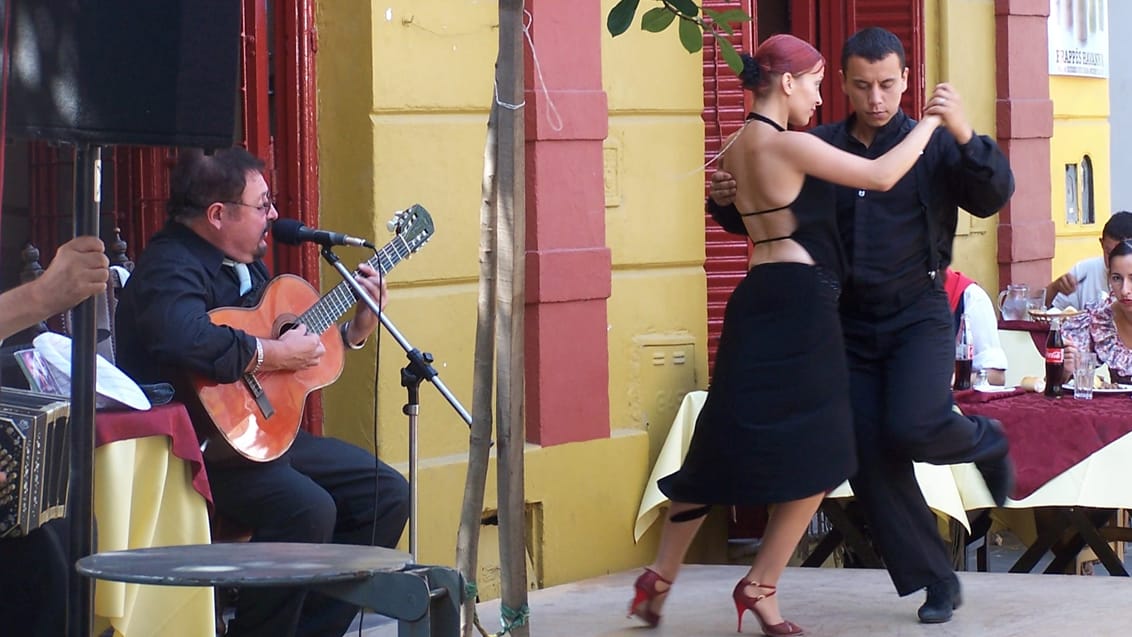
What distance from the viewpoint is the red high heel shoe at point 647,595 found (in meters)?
5.63

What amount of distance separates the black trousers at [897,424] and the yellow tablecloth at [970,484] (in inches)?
23.4

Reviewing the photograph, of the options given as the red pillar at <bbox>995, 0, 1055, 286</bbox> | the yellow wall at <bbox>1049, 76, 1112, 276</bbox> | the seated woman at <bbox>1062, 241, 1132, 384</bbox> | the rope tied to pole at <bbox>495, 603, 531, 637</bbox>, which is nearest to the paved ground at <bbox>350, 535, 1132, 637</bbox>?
the seated woman at <bbox>1062, 241, 1132, 384</bbox>

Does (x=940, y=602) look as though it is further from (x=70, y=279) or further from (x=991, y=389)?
(x=70, y=279)

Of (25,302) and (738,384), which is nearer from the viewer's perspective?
(25,302)

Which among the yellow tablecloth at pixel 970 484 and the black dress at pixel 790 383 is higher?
the black dress at pixel 790 383

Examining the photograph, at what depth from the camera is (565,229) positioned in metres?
6.82

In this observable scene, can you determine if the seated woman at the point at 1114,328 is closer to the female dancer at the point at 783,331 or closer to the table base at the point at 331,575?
the female dancer at the point at 783,331

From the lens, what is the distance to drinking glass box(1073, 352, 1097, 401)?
262 inches

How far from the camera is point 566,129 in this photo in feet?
22.3

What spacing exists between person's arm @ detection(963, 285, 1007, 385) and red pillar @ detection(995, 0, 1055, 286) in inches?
79.0

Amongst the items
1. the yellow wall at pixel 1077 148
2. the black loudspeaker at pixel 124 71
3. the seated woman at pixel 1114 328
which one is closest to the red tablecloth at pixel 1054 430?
the seated woman at pixel 1114 328

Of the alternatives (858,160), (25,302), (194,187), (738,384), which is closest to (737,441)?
(738,384)

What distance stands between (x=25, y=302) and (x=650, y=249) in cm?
336

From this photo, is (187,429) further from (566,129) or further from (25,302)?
(566,129)
